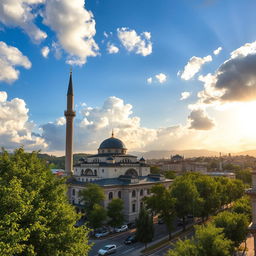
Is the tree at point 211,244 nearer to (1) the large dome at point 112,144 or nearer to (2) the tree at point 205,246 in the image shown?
(2) the tree at point 205,246

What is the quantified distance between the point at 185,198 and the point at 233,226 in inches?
578

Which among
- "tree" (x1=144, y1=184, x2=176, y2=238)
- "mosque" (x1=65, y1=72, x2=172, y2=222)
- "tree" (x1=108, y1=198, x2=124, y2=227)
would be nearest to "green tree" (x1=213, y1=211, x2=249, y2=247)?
"tree" (x1=144, y1=184, x2=176, y2=238)

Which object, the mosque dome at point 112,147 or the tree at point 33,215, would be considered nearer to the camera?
the tree at point 33,215

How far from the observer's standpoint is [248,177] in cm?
9694

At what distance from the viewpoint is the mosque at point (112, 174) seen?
49.4 meters

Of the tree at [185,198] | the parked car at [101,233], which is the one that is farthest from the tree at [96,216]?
the tree at [185,198]

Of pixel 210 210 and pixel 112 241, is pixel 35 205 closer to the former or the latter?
pixel 112 241

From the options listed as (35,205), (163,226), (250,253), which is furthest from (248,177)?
(35,205)

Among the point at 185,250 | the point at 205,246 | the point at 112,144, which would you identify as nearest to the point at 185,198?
the point at 205,246

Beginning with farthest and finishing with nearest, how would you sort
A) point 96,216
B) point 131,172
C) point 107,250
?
point 131,172 < point 96,216 < point 107,250

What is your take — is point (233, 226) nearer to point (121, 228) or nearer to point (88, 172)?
point (121, 228)

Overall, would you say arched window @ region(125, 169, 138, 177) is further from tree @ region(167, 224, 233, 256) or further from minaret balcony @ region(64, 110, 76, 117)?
tree @ region(167, 224, 233, 256)

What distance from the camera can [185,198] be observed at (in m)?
37.2

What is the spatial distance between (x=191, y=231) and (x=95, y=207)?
1655 centimetres
